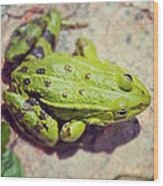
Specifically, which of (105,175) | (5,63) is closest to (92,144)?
(105,175)

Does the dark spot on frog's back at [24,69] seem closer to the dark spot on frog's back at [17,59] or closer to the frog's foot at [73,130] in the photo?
the dark spot on frog's back at [17,59]

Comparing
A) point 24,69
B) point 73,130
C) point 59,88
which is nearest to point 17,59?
point 24,69

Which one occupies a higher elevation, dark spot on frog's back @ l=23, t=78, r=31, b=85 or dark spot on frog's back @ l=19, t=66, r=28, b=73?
dark spot on frog's back @ l=19, t=66, r=28, b=73

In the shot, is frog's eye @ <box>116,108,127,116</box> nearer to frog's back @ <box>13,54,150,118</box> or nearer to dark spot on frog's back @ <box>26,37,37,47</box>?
frog's back @ <box>13,54,150,118</box>

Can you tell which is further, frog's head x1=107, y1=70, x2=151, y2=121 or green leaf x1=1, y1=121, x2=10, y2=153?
green leaf x1=1, y1=121, x2=10, y2=153

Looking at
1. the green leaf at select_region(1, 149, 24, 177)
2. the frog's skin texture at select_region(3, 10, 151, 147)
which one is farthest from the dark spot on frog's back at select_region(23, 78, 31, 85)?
the green leaf at select_region(1, 149, 24, 177)

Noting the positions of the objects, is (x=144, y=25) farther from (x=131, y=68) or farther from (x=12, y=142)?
(x=12, y=142)

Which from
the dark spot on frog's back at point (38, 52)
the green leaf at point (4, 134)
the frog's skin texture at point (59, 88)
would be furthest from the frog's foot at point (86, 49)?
the green leaf at point (4, 134)
